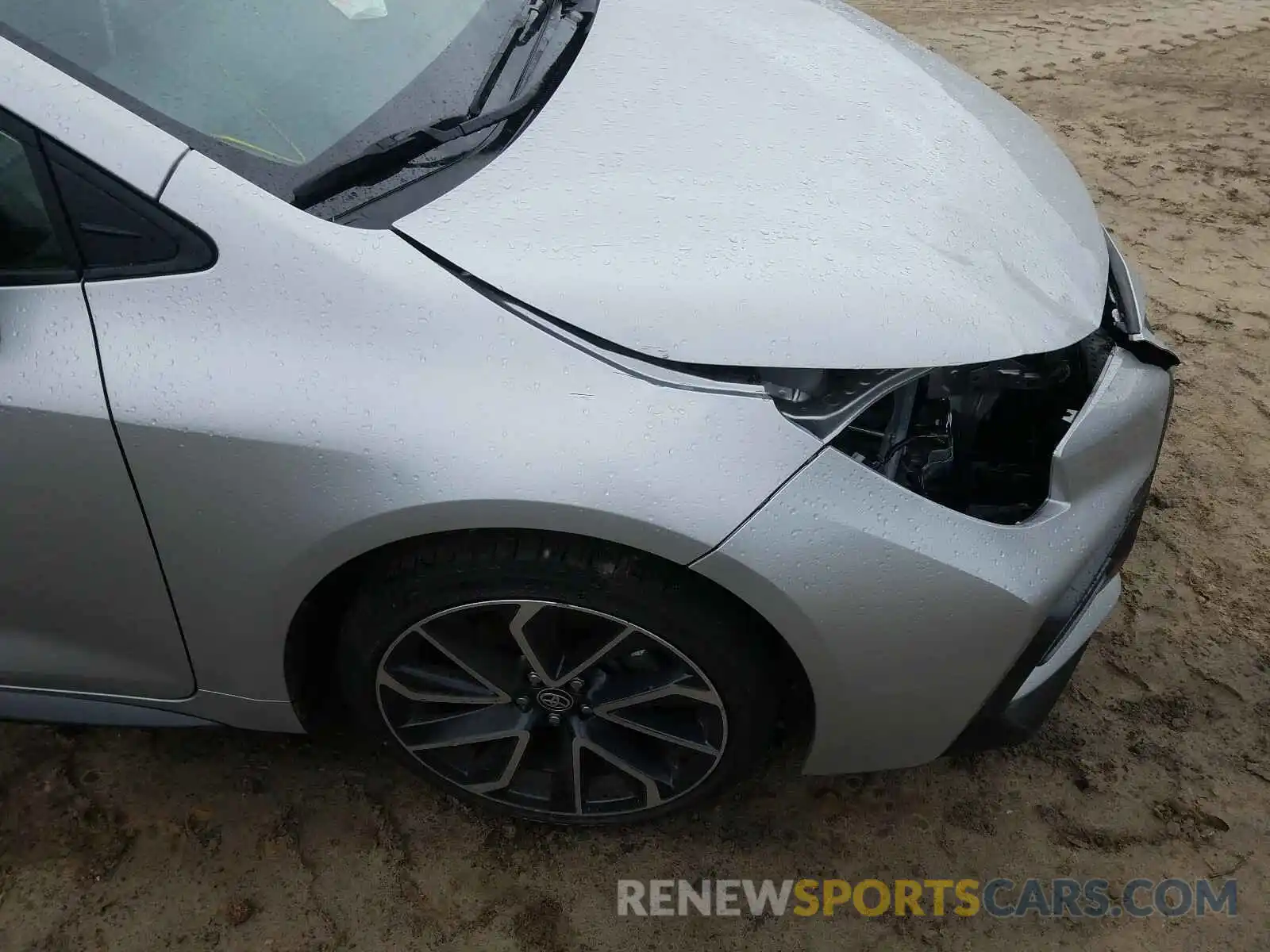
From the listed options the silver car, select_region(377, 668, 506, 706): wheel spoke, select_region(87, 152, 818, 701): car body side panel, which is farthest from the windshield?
select_region(377, 668, 506, 706): wheel spoke

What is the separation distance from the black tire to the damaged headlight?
1.08 ft

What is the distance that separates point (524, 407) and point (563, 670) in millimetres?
485

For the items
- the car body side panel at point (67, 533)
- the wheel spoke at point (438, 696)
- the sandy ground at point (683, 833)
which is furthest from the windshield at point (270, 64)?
the sandy ground at point (683, 833)

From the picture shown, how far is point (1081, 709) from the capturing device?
209 cm

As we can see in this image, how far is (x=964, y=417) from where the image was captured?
1.70 meters

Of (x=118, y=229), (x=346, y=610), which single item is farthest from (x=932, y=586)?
(x=118, y=229)

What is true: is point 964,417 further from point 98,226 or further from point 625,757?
point 98,226

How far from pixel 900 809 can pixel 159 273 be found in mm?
1593

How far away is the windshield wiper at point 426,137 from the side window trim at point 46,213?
31cm

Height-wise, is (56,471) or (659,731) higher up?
(56,471)

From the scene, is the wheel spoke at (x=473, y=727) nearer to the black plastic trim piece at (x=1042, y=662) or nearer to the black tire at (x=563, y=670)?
the black tire at (x=563, y=670)

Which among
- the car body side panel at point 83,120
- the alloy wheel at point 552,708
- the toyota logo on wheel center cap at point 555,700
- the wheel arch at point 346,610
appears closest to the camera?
the car body side panel at point 83,120

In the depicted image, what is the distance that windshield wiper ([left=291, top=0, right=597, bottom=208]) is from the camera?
1421 mm

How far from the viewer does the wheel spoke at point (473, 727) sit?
1.71 meters
